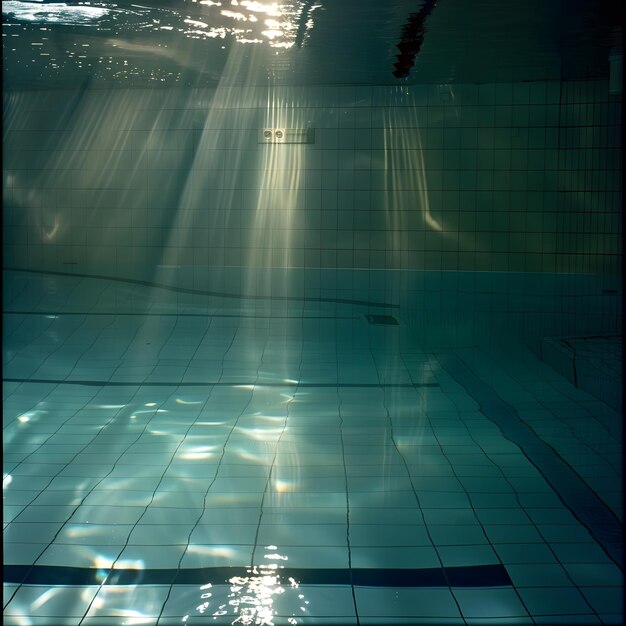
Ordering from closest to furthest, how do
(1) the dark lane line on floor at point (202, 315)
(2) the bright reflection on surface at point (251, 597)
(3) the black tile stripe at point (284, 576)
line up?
(2) the bright reflection on surface at point (251, 597), (3) the black tile stripe at point (284, 576), (1) the dark lane line on floor at point (202, 315)

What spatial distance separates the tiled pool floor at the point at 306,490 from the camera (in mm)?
1528

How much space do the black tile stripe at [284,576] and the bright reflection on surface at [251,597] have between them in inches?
0.9

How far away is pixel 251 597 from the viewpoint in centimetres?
152

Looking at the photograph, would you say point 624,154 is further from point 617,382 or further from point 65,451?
point 617,382

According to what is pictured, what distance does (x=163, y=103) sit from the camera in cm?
965

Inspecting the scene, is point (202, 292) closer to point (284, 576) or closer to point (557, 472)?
point (557, 472)

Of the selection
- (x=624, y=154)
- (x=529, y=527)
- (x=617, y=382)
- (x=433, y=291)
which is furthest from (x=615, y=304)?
(x=624, y=154)

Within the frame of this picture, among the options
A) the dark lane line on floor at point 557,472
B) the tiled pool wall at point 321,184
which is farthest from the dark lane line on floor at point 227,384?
the tiled pool wall at point 321,184

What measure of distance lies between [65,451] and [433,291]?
571 centimetres

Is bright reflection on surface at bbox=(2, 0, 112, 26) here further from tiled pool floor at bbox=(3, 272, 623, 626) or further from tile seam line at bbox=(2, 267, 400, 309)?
tiled pool floor at bbox=(3, 272, 623, 626)

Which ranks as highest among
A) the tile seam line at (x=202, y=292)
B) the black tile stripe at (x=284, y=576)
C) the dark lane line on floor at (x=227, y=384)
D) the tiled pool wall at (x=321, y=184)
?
the tiled pool wall at (x=321, y=184)

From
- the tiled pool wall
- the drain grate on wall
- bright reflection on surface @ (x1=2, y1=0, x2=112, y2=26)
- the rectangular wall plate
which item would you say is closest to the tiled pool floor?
the drain grate on wall

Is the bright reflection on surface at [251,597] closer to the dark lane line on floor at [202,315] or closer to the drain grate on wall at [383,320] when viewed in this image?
the drain grate on wall at [383,320]

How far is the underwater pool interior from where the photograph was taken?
67.7 inches
